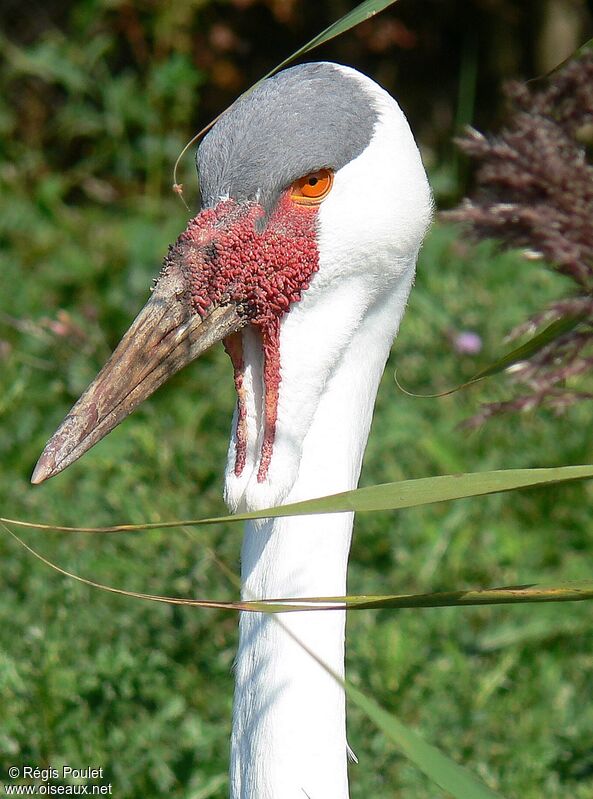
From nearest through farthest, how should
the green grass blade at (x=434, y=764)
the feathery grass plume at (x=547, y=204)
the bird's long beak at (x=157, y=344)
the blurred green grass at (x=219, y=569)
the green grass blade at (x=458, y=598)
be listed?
1. the green grass blade at (x=434, y=764)
2. the green grass blade at (x=458, y=598)
3. the bird's long beak at (x=157, y=344)
4. the feathery grass plume at (x=547, y=204)
5. the blurred green grass at (x=219, y=569)

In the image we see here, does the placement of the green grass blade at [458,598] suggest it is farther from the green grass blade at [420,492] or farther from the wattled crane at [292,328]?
the wattled crane at [292,328]

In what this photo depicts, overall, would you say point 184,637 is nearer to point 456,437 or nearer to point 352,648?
point 352,648

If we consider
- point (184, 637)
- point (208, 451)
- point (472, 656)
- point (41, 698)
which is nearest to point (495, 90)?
point (208, 451)

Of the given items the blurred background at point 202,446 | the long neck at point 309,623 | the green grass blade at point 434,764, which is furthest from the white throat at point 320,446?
the green grass blade at point 434,764

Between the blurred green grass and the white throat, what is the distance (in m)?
0.59

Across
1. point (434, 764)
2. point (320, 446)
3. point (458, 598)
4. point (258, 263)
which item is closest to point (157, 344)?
point (258, 263)

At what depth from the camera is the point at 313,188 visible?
1.93 meters

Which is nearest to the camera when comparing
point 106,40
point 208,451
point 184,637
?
point 184,637

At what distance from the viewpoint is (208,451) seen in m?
3.98

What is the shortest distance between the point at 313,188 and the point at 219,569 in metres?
1.32

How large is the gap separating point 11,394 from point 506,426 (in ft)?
5.92

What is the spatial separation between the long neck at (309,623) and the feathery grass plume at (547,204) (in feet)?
1.54

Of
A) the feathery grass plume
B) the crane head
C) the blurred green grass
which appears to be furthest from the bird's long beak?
the blurred green grass

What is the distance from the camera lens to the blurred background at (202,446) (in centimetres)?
271
